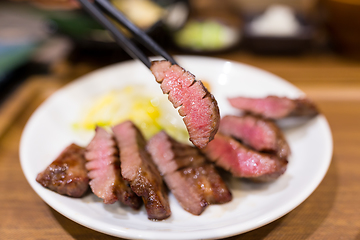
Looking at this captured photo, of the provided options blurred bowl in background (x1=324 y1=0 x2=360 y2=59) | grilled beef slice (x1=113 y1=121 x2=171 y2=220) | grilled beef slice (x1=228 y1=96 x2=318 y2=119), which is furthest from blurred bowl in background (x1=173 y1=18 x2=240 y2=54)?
grilled beef slice (x1=113 y1=121 x2=171 y2=220)

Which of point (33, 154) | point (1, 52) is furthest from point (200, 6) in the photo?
point (33, 154)

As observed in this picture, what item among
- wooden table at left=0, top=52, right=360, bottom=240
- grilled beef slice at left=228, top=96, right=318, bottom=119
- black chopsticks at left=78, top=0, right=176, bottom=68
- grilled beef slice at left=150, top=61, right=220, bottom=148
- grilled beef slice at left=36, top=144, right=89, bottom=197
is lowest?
wooden table at left=0, top=52, right=360, bottom=240

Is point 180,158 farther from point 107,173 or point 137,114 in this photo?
point 137,114

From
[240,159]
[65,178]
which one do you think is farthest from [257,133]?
[65,178]

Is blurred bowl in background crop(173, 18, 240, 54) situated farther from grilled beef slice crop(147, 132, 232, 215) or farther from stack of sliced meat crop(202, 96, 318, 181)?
grilled beef slice crop(147, 132, 232, 215)

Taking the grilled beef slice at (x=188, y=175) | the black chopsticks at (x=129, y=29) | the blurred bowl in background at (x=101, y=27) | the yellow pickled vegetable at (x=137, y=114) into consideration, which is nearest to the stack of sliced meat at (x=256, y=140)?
the grilled beef slice at (x=188, y=175)

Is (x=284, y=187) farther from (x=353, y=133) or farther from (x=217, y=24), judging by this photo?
(x=217, y=24)
